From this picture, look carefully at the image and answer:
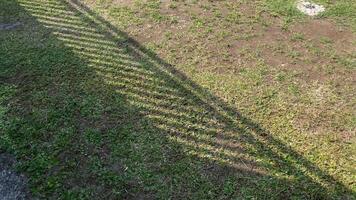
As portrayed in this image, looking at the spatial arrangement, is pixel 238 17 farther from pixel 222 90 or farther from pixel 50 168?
pixel 50 168

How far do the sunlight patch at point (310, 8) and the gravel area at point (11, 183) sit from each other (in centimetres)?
521

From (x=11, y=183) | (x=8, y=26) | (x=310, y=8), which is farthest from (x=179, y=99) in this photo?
(x=310, y=8)

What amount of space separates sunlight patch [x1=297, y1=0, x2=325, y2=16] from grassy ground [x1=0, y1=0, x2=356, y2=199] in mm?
159

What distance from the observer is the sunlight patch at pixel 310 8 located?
6789mm

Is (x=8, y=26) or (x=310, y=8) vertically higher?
(x=310, y=8)

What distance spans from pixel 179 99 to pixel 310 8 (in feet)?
11.0

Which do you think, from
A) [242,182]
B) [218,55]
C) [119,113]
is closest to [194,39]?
[218,55]

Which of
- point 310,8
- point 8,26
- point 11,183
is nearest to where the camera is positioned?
point 11,183

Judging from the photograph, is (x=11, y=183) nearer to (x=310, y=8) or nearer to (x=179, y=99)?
(x=179, y=99)

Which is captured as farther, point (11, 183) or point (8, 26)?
point (8, 26)

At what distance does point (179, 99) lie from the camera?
5012 mm

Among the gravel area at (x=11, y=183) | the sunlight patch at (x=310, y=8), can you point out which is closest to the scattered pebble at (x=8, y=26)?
the gravel area at (x=11, y=183)

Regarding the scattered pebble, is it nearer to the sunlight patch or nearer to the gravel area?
the gravel area

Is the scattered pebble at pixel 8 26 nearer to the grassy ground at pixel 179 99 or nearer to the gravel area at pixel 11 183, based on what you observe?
the grassy ground at pixel 179 99
